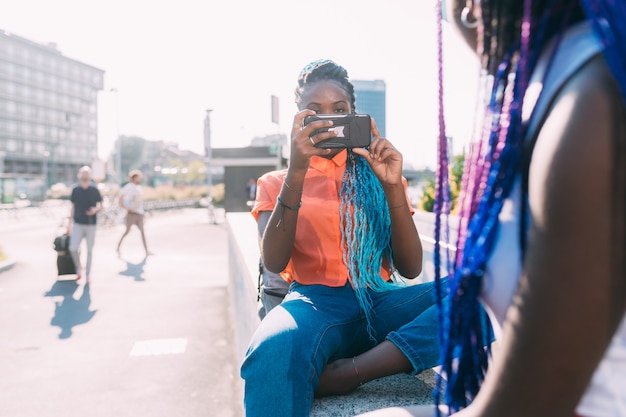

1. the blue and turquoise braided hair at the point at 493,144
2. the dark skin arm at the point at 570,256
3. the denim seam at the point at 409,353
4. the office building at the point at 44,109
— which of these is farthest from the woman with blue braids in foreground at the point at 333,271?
the office building at the point at 44,109

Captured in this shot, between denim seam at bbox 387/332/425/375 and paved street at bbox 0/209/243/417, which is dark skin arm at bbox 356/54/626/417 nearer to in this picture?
denim seam at bbox 387/332/425/375

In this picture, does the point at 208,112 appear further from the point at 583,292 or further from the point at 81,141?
the point at 81,141

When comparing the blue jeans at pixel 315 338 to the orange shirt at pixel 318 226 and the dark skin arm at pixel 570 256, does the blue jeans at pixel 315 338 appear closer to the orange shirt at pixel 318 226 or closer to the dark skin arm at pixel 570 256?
the orange shirt at pixel 318 226

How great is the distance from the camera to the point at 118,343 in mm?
5309

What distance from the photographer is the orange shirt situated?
209 cm

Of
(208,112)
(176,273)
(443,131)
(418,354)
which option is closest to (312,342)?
(418,354)

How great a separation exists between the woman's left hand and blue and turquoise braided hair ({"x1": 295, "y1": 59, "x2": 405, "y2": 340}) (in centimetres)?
30

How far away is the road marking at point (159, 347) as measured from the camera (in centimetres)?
504

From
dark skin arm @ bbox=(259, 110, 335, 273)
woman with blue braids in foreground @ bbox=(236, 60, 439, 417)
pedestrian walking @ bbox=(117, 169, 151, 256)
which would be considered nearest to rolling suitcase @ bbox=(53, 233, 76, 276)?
pedestrian walking @ bbox=(117, 169, 151, 256)

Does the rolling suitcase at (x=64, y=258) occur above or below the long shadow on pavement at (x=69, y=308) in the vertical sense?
above

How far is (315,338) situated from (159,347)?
4.03 m

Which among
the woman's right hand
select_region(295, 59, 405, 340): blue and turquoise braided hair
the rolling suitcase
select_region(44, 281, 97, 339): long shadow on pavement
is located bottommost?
select_region(44, 281, 97, 339): long shadow on pavement

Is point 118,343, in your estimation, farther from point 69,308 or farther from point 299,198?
point 299,198

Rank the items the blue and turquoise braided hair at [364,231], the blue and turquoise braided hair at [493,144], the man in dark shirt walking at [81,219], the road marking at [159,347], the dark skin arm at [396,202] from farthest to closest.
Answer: the man in dark shirt walking at [81,219] → the road marking at [159,347] → the blue and turquoise braided hair at [364,231] → the dark skin arm at [396,202] → the blue and turquoise braided hair at [493,144]
